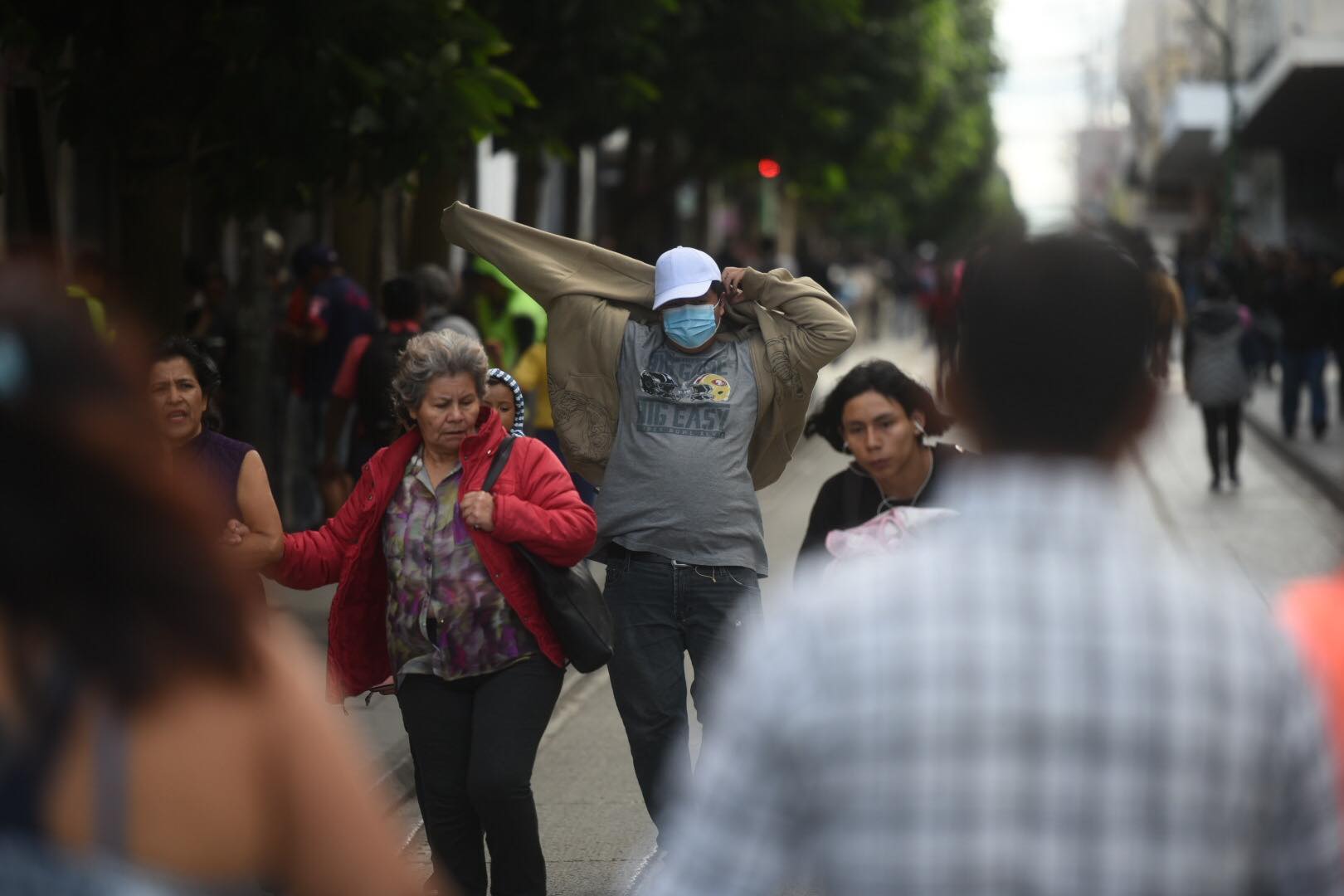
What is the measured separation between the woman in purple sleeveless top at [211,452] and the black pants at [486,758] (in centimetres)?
53

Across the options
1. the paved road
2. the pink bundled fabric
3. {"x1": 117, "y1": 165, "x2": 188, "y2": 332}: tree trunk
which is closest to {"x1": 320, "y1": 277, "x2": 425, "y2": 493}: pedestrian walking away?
{"x1": 117, "y1": 165, "x2": 188, "y2": 332}: tree trunk

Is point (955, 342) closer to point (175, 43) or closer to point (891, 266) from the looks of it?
point (175, 43)

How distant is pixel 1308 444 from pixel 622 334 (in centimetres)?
1573

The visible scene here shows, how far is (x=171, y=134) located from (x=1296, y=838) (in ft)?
27.8

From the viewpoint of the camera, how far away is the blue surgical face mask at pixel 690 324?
232 inches

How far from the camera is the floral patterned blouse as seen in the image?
5148 mm

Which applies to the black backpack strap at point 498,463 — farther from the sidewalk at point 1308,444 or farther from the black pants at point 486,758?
the sidewalk at point 1308,444

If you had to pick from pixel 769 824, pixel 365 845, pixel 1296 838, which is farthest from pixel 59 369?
pixel 1296 838

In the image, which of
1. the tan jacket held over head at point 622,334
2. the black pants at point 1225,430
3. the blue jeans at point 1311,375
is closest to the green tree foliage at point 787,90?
the blue jeans at point 1311,375

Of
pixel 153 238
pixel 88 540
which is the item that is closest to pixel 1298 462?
pixel 153 238

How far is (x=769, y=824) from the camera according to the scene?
1881 millimetres

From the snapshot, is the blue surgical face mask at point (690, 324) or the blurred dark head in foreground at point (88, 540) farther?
the blue surgical face mask at point (690, 324)

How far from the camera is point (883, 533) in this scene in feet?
16.3

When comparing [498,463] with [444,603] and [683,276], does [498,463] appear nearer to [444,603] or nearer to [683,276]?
[444,603]
